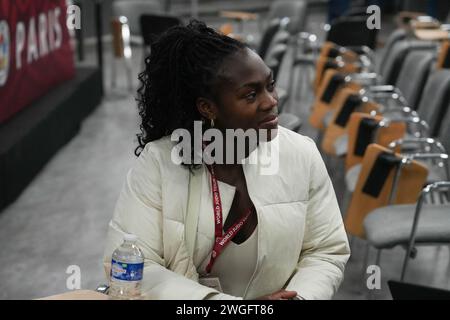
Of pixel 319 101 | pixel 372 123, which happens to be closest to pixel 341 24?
pixel 319 101

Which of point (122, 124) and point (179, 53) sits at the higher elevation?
point (179, 53)

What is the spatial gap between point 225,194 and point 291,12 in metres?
7.10

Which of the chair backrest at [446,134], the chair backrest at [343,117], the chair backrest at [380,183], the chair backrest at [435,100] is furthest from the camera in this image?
the chair backrest at [343,117]

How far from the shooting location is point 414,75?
4.68 metres

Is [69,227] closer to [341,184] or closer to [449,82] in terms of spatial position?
[341,184]

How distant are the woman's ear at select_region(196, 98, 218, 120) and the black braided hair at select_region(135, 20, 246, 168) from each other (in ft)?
0.04

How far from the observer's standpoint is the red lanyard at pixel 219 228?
172 centimetres

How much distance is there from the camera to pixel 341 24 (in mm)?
6570

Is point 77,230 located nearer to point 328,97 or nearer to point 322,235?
point 328,97

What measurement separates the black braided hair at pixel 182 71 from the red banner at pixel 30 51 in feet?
9.77

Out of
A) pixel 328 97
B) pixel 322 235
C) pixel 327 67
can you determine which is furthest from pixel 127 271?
pixel 327 67

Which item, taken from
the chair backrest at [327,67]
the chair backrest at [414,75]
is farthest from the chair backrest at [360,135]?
the chair backrest at [327,67]

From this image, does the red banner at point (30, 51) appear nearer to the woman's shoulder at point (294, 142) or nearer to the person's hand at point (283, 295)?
the woman's shoulder at point (294, 142)

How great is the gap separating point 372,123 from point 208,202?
2.10 metres
